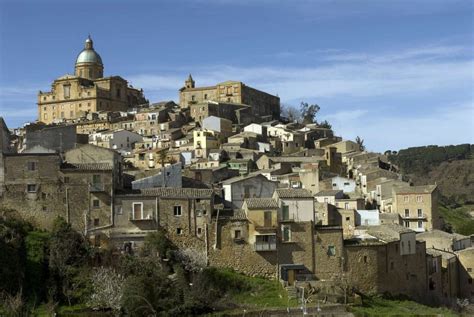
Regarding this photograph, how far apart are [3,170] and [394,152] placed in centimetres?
9356

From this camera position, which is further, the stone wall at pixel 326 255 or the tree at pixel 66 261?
the stone wall at pixel 326 255

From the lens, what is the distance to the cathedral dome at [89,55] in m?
88.9

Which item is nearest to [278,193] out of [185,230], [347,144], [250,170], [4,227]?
[185,230]

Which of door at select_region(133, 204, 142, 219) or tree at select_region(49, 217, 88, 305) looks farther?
door at select_region(133, 204, 142, 219)

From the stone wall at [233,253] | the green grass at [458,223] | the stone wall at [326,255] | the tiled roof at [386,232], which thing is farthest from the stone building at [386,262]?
the green grass at [458,223]

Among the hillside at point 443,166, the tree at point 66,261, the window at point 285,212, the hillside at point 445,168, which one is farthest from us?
the hillside at point 443,166

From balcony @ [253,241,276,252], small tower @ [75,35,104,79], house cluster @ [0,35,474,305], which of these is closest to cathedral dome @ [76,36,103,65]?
small tower @ [75,35,104,79]

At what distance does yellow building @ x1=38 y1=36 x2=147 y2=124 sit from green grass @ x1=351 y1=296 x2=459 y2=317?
50033 millimetres

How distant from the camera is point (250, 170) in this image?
60188 millimetres

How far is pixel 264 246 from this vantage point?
1471 inches

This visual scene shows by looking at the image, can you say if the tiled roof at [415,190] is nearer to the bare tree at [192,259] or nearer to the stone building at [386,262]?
the stone building at [386,262]

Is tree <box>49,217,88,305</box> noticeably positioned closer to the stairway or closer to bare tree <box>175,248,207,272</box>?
bare tree <box>175,248,207,272</box>

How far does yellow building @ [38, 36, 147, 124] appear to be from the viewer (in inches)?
3297

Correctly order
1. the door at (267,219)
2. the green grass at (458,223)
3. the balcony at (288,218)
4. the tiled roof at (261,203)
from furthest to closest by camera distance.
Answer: the green grass at (458,223) < the balcony at (288,218) < the tiled roof at (261,203) < the door at (267,219)
